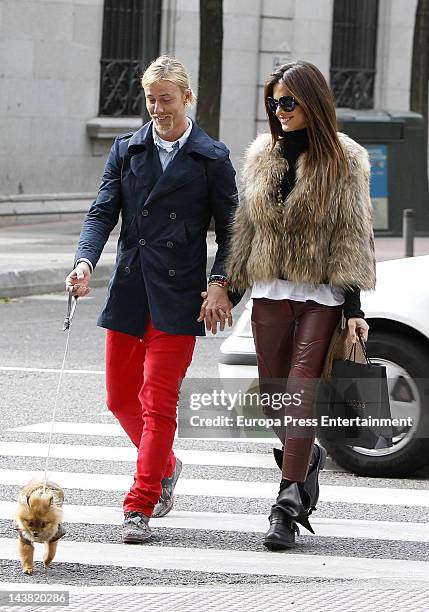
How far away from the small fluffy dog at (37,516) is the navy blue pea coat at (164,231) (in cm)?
96

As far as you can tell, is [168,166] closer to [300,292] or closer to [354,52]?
[300,292]

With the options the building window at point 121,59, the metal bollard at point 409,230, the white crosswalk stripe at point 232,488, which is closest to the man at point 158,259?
the white crosswalk stripe at point 232,488

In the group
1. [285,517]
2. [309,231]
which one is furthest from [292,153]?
[285,517]

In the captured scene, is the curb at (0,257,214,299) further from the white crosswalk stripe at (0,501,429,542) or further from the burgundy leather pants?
the burgundy leather pants

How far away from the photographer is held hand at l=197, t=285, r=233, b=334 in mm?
5926

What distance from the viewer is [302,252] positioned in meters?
5.85

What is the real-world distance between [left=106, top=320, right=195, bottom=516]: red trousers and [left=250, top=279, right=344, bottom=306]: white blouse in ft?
1.25

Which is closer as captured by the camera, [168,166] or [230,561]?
[230,561]

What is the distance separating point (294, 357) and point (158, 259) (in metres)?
0.65

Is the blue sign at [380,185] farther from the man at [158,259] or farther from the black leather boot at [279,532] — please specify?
the black leather boot at [279,532]

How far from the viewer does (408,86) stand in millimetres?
Answer: 28859

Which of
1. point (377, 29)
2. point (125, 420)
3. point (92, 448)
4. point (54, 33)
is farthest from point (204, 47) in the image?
point (125, 420)

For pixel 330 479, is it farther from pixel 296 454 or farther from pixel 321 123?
pixel 321 123

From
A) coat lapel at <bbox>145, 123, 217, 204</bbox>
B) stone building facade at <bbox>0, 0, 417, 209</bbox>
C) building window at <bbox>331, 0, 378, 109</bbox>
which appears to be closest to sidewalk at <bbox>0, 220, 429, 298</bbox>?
stone building facade at <bbox>0, 0, 417, 209</bbox>
